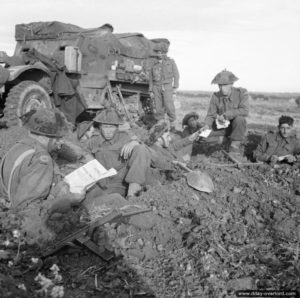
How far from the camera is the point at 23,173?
3408 millimetres

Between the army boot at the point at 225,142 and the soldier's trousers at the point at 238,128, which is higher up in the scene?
the soldier's trousers at the point at 238,128

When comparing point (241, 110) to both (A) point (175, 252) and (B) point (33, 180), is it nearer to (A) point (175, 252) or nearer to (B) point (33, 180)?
(A) point (175, 252)

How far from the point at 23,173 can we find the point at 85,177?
696 mm

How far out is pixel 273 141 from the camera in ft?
21.6

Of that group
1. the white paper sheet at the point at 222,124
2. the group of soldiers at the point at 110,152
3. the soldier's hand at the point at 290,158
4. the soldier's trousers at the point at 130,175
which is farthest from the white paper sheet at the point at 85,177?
the white paper sheet at the point at 222,124

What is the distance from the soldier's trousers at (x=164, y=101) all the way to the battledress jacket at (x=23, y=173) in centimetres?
656

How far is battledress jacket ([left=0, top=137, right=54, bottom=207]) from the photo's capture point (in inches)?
134

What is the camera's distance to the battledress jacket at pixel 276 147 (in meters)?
6.45

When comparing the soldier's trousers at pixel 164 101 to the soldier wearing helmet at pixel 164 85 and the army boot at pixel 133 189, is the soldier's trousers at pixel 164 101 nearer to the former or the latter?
the soldier wearing helmet at pixel 164 85

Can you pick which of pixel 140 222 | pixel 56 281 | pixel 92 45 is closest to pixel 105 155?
pixel 140 222

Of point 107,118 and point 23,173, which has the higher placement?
point 107,118

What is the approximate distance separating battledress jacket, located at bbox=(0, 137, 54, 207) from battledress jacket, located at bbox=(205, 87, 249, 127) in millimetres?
4152

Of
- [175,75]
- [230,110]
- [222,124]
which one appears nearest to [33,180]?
[222,124]

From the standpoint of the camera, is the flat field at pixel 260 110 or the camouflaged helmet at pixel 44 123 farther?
the flat field at pixel 260 110
